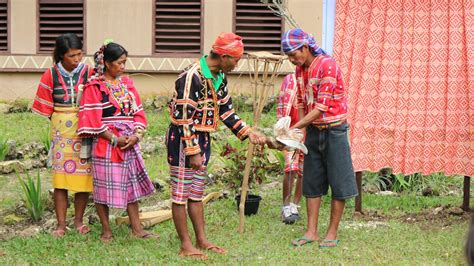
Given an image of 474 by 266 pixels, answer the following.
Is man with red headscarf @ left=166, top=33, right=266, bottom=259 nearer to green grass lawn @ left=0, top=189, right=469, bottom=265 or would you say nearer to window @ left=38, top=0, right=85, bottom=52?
green grass lawn @ left=0, top=189, right=469, bottom=265

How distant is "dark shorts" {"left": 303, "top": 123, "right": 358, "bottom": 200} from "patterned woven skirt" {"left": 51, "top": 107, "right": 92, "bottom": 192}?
1828 millimetres

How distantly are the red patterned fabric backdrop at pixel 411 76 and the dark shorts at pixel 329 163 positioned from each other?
0.80m

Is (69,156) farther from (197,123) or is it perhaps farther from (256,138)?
(256,138)

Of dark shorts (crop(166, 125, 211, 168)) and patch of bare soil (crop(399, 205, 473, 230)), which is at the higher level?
dark shorts (crop(166, 125, 211, 168))

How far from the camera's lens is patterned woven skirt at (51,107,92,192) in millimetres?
6617

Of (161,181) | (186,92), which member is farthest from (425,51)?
(161,181)

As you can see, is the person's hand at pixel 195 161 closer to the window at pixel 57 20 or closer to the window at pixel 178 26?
the window at pixel 178 26

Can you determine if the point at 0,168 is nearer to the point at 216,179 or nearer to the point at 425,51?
the point at 216,179

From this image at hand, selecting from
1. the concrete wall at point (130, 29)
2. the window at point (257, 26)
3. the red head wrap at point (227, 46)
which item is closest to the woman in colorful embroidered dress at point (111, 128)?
the red head wrap at point (227, 46)

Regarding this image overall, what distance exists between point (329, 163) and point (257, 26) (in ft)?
24.7

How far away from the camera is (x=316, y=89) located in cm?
629

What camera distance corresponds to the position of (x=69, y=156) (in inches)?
261

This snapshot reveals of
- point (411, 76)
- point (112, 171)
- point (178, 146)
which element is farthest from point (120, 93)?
point (411, 76)

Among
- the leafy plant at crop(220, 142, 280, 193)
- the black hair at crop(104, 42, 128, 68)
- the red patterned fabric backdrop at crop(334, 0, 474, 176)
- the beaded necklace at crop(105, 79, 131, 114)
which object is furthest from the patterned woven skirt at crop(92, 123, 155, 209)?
the red patterned fabric backdrop at crop(334, 0, 474, 176)
